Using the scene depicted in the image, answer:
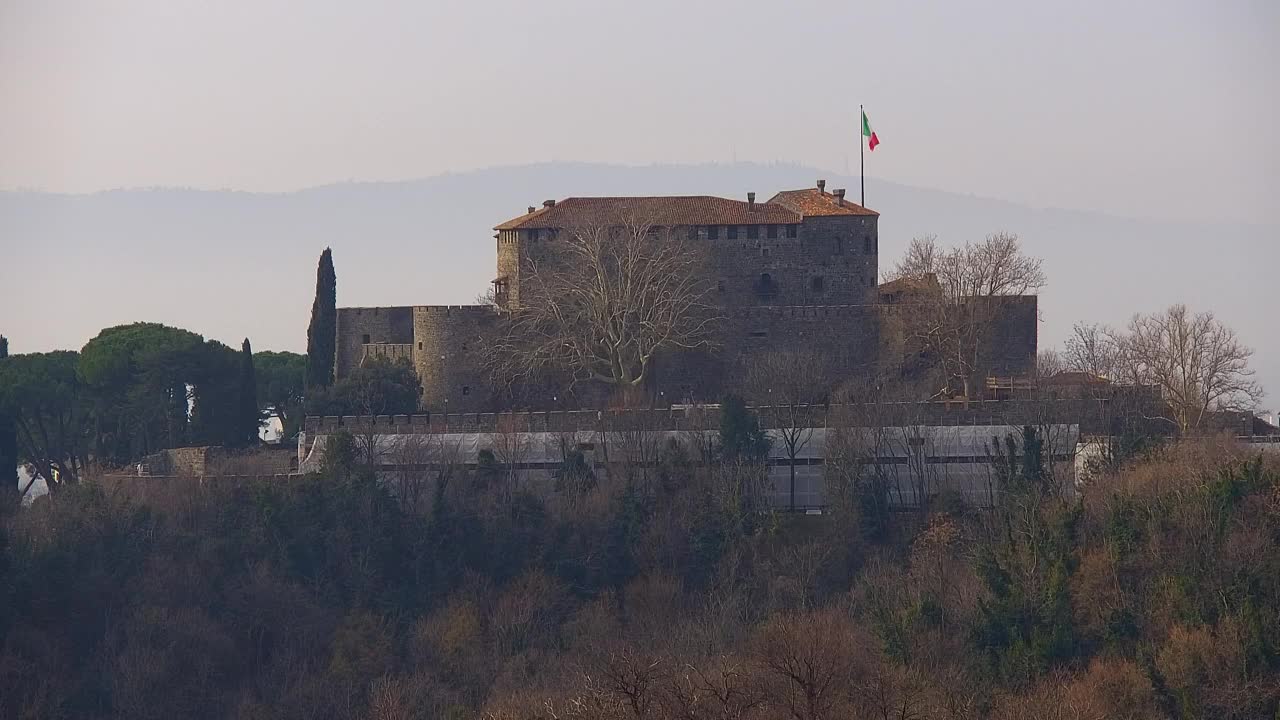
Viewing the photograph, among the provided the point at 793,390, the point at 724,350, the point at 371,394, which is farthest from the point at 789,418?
the point at 371,394

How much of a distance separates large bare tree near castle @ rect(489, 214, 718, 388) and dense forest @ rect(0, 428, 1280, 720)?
10.8 feet

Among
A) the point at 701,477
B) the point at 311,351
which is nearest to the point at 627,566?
the point at 701,477

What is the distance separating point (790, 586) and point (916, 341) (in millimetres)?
8256

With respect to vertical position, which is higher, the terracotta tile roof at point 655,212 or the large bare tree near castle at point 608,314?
the terracotta tile roof at point 655,212

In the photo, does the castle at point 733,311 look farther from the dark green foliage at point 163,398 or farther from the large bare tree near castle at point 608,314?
the dark green foliage at point 163,398

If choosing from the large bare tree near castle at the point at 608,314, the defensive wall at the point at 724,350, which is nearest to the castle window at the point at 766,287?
the defensive wall at the point at 724,350

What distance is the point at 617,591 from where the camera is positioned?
179 feet

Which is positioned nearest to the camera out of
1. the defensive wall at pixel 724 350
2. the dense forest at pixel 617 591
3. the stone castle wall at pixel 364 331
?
the dense forest at pixel 617 591

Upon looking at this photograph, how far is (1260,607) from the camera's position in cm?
4716

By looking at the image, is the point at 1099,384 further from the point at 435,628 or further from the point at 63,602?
the point at 63,602

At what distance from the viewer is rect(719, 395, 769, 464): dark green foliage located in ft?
183

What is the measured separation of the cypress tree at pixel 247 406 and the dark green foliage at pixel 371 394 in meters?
1.77

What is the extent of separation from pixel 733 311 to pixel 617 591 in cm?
882

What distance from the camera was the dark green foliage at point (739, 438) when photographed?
2197 inches
